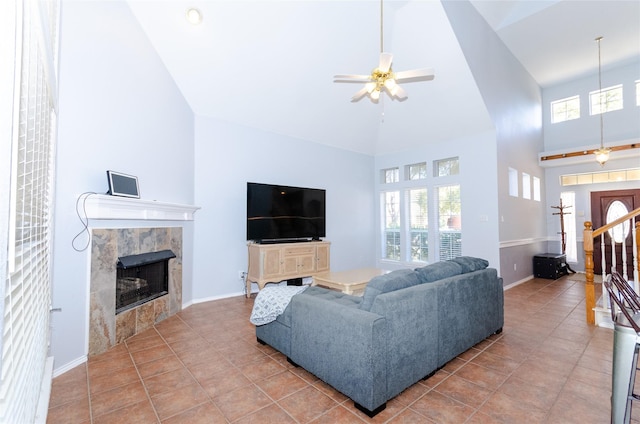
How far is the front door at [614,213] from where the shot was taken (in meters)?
6.49

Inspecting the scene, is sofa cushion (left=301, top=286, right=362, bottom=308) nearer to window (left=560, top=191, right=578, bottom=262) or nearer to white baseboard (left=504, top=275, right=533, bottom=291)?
white baseboard (left=504, top=275, right=533, bottom=291)

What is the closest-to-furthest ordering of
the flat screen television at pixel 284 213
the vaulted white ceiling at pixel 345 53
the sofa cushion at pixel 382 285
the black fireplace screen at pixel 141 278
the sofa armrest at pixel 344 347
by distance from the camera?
1. the sofa armrest at pixel 344 347
2. the sofa cushion at pixel 382 285
3. the black fireplace screen at pixel 141 278
4. the vaulted white ceiling at pixel 345 53
5. the flat screen television at pixel 284 213

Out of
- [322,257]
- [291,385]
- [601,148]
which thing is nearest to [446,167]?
[601,148]

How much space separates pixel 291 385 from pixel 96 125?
2945 mm

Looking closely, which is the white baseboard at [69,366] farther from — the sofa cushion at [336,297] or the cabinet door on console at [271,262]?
the cabinet door on console at [271,262]

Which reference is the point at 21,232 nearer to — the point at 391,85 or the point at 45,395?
the point at 45,395

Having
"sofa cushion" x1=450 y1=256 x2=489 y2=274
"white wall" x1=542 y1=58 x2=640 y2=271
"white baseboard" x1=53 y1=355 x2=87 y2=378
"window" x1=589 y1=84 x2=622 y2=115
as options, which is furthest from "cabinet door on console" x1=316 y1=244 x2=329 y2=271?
"window" x1=589 y1=84 x2=622 y2=115

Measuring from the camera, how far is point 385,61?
327 cm

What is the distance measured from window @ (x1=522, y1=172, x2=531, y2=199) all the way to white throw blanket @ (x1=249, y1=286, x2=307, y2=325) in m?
5.98

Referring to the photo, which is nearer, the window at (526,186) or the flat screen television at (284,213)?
the flat screen television at (284,213)

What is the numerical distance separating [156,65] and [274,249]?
9.78 ft

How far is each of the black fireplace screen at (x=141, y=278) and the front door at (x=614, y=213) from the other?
28.8 ft

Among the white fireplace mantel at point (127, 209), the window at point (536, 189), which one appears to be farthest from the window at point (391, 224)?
the white fireplace mantel at point (127, 209)

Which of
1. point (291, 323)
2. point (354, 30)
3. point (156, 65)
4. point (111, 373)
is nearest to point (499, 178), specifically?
point (354, 30)
